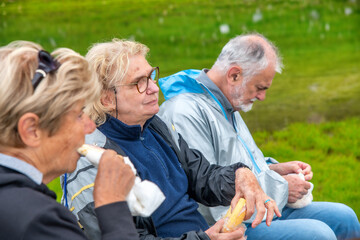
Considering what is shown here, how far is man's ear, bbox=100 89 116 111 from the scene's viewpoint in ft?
8.42

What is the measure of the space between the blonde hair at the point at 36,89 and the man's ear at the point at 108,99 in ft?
2.60

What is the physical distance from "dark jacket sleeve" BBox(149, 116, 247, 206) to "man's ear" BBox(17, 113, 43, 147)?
1.06 metres

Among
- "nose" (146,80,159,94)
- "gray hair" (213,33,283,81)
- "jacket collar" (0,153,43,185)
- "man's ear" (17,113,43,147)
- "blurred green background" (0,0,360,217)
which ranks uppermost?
"man's ear" (17,113,43,147)

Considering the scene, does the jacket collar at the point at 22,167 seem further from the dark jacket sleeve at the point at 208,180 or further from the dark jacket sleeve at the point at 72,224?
the dark jacket sleeve at the point at 208,180

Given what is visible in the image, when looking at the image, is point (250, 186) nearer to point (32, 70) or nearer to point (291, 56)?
point (32, 70)

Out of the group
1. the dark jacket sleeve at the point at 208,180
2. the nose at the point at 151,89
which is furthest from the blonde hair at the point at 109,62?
the dark jacket sleeve at the point at 208,180

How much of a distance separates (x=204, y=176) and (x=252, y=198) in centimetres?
32

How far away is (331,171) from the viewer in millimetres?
5340

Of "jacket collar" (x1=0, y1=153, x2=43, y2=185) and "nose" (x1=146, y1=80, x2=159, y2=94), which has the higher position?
"jacket collar" (x1=0, y1=153, x2=43, y2=185)

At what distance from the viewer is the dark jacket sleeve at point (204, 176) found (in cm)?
261

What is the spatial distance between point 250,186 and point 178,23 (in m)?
11.8

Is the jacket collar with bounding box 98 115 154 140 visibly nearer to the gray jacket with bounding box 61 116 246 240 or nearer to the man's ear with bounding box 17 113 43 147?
the gray jacket with bounding box 61 116 246 240

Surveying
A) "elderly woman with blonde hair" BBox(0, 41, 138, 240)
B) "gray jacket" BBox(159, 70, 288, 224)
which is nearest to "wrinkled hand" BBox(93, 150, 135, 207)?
"elderly woman with blonde hair" BBox(0, 41, 138, 240)

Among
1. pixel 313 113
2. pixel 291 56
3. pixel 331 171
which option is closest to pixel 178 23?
pixel 291 56
